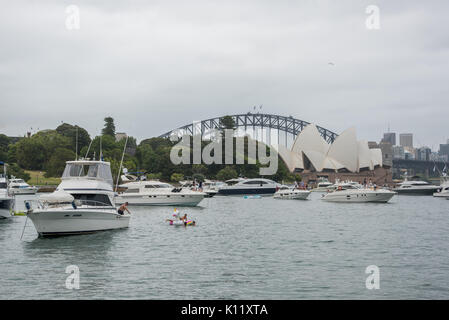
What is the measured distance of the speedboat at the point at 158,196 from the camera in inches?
2542

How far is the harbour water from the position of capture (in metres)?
19.8

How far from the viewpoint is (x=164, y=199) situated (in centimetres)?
6450

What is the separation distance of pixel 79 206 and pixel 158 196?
31.1 meters

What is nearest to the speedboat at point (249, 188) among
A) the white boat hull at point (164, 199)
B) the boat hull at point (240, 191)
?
the boat hull at point (240, 191)

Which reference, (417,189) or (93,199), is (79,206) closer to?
(93,199)

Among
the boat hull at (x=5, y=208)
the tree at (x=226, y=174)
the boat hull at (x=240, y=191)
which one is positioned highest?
the tree at (x=226, y=174)

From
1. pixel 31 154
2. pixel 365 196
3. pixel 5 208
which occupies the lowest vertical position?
pixel 365 196

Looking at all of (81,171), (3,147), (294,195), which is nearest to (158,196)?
(81,171)

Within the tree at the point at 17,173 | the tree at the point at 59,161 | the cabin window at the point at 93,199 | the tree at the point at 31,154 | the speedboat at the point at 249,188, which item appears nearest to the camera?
the cabin window at the point at 93,199

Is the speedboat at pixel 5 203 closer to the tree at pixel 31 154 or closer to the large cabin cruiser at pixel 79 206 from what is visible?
the large cabin cruiser at pixel 79 206

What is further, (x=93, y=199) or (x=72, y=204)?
(x=93, y=199)

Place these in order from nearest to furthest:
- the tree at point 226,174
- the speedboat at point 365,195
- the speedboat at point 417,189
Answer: the speedboat at point 365,195, the speedboat at point 417,189, the tree at point 226,174

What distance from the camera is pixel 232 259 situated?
86.7 ft
